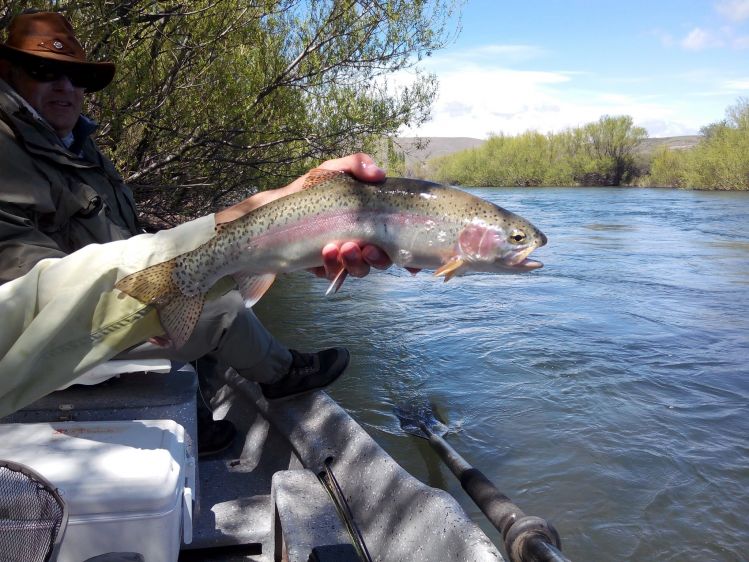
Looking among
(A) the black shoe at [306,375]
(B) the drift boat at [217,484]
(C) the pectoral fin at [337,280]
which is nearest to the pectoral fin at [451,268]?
(C) the pectoral fin at [337,280]

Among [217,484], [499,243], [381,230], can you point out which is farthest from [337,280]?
[217,484]

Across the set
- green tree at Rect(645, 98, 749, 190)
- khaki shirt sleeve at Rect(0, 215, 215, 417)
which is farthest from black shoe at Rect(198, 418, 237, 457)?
green tree at Rect(645, 98, 749, 190)

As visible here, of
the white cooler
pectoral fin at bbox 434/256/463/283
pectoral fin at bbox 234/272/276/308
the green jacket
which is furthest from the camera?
the green jacket

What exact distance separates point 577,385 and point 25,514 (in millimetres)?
6684

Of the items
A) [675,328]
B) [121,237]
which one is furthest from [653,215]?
[121,237]

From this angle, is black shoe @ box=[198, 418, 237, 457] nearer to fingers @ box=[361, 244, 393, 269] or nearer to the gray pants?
the gray pants

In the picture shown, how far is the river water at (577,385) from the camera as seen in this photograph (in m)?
5.27

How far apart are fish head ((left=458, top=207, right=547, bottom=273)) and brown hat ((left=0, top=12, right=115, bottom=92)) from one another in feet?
8.10

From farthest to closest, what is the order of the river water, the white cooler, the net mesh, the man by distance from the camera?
the river water, the man, the white cooler, the net mesh

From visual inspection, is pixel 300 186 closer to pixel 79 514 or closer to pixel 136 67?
pixel 79 514

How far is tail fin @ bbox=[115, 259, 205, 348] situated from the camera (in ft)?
6.77

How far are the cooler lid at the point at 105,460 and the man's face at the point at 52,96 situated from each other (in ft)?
5.75

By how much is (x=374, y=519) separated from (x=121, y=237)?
202cm

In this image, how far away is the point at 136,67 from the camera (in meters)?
6.79
